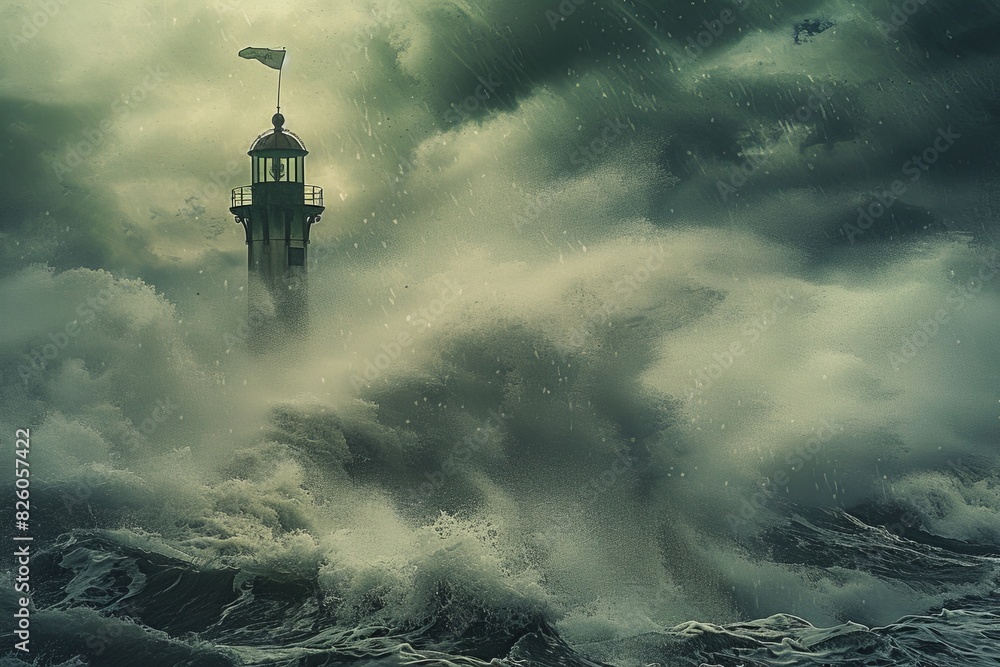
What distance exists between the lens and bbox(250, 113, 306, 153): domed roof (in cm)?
5578

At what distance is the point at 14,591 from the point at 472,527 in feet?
75.3

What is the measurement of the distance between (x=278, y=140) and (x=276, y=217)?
149 inches

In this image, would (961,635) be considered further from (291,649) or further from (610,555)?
(291,649)

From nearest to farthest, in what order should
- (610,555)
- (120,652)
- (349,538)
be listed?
(120,652), (349,538), (610,555)

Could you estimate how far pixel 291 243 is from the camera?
185ft

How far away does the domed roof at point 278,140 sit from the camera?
5578cm

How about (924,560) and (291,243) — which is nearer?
(291,243)

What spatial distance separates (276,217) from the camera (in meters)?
56.0

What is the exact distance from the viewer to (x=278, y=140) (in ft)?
183

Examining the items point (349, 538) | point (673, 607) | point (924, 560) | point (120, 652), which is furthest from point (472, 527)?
point (924, 560)

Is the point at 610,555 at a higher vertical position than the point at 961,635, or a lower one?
higher

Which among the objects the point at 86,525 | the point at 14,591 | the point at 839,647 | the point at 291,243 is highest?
the point at 291,243

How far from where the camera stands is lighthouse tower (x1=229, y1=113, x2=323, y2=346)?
184 feet

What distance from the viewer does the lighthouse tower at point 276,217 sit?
55938 mm
